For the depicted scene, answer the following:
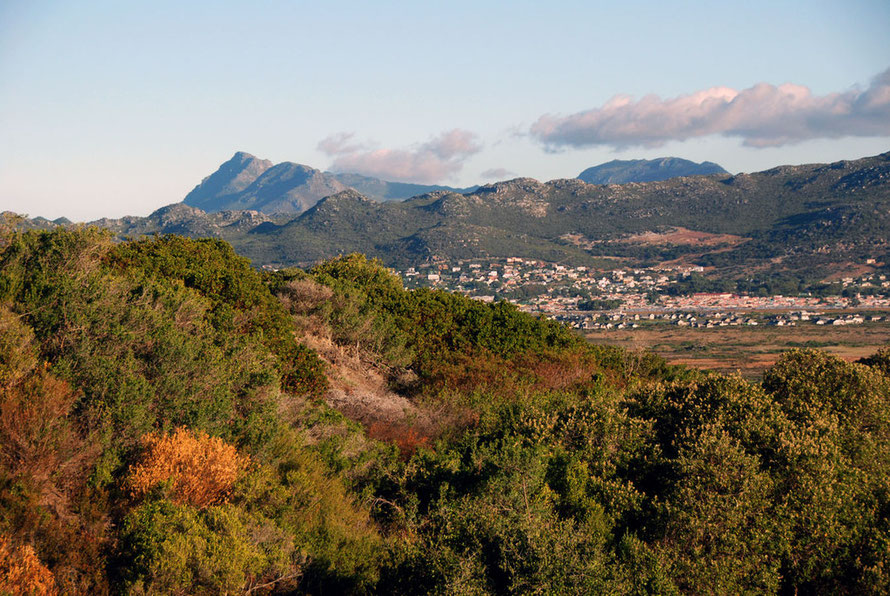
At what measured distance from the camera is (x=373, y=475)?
1636 cm

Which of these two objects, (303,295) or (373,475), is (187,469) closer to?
(373,475)

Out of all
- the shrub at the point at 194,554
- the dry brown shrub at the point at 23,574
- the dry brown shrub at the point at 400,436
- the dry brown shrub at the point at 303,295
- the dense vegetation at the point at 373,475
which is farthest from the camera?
the dry brown shrub at the point at 303,295

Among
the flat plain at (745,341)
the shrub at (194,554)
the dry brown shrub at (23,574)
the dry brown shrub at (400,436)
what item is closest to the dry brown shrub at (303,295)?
the dry brown shrub at (400,436)

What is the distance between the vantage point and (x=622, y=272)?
17188 cm

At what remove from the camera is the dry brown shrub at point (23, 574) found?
926 centimetres

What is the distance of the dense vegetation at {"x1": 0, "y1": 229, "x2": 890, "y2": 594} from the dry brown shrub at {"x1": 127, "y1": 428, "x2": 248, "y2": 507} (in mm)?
40

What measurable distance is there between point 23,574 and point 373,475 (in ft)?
26.3

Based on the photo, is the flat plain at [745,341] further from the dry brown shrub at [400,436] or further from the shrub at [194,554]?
the shrub at [194,554]

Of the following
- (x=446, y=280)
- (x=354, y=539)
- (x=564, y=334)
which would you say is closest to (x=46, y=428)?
(x=354, y=539)

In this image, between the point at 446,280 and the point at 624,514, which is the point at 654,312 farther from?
the point at 624,514

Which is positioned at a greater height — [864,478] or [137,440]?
[137,440]

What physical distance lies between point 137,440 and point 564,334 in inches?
874

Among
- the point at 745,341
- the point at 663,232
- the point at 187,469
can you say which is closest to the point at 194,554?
the point at 187,469

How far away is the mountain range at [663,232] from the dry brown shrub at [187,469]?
139 meters
